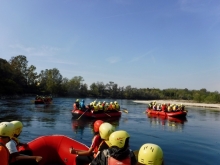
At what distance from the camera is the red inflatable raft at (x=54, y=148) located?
6039 mm

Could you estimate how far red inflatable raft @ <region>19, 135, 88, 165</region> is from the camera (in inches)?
238

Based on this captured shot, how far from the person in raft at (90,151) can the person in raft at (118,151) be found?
142cm

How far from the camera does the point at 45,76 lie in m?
86.4

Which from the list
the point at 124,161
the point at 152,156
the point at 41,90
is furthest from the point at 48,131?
the point at 41,90

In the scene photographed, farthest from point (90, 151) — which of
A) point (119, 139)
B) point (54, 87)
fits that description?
point (54, 87)

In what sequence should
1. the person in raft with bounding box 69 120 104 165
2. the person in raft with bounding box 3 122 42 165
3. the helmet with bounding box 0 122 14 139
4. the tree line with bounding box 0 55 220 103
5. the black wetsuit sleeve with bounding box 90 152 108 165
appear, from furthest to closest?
the tree line with bounding box 0 55 220 103 < the person in raft with bounding box 69 120 104 165 < the person in raft with bounding box 3 122 42 165 < the helmet with bounding box 0 122 14 139 < the black wetsuit sleeve with bounding box 90 152 108 165

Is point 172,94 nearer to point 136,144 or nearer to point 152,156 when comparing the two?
point 136,144

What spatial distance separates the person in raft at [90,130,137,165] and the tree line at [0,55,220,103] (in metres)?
52.9

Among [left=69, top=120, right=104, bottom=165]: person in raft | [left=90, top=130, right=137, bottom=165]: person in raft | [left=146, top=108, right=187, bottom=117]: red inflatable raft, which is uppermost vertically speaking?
[left=90, top=130, right=137, bottom=165]: person in raft

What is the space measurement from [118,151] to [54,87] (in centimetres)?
7911

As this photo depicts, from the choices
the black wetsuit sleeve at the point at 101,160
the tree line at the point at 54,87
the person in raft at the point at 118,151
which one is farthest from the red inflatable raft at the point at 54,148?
the tree line at the point at 54,87

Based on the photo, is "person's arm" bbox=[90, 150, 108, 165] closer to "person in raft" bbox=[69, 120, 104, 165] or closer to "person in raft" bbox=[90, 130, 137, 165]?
"person in raft" bbox=[90, 130, 137, 165]

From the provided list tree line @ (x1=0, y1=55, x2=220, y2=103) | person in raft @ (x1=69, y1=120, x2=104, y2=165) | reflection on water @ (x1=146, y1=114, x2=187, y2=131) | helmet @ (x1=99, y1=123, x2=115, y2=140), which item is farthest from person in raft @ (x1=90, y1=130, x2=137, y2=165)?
tree line @ (x1=0, y1=55, x2=220, y2=103)

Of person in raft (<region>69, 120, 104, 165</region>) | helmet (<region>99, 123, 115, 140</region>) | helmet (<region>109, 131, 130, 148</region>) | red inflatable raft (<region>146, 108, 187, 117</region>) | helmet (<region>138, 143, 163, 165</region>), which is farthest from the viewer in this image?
red inflatable raft (<region>146, 108, 187, 117</region>)
